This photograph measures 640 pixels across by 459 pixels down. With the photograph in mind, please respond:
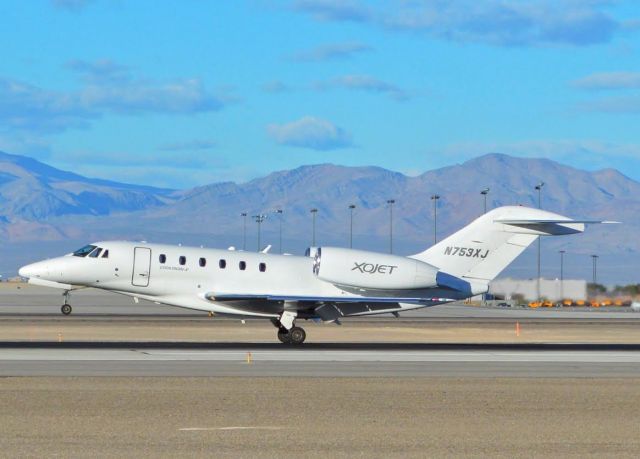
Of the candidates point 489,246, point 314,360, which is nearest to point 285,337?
point 314,360

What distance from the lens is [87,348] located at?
113 ft

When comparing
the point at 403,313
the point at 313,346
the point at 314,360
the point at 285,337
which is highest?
the point at 403,313

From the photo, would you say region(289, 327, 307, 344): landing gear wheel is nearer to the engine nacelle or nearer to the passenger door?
the engine nacelle

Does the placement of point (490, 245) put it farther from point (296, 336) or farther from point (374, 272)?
point (296, 336)

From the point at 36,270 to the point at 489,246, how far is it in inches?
616

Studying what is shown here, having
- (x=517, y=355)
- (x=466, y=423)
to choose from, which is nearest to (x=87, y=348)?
(x=517, y=355)

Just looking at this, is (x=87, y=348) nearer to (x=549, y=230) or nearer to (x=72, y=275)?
(x=72, y=275)

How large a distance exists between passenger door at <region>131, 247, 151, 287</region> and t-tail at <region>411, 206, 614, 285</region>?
883cm

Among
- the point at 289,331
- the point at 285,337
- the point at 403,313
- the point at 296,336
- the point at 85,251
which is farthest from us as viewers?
the point at 403,313

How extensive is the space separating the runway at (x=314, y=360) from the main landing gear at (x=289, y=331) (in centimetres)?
66

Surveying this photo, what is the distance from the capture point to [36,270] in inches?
1681

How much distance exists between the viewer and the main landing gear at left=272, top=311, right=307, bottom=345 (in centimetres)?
3712

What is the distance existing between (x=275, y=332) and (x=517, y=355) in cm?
1189

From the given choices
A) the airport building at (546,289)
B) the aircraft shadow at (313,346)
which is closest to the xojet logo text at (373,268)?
the aircraft shadow at (313,346)
